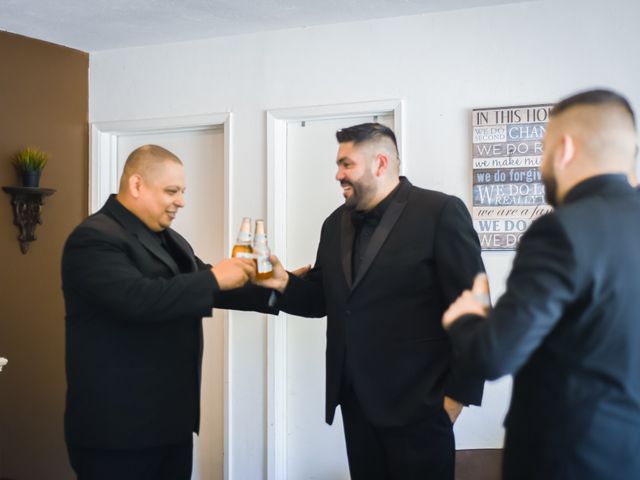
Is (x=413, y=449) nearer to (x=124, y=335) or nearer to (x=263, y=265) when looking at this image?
(x=263, y=265)

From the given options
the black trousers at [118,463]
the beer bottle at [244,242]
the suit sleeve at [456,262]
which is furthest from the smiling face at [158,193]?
the suit sleeve at [456,262]

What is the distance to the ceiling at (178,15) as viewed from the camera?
295cm

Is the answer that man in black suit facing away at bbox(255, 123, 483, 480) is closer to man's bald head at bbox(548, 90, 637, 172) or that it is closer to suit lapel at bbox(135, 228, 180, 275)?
suit lapel at bbox(135, 228, 180, 275)

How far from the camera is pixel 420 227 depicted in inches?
82.7

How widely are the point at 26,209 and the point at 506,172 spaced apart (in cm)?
231

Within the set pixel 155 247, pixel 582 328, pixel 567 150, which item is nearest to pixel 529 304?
pixel 582 328

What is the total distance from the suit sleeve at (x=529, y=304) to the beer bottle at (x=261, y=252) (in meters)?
1.04

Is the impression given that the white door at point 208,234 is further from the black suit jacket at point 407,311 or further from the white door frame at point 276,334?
the black suit jacket at point 407,311

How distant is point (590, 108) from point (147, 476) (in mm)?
1618

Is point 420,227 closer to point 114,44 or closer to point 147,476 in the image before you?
Answer: point 147,476

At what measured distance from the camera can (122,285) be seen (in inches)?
76.4

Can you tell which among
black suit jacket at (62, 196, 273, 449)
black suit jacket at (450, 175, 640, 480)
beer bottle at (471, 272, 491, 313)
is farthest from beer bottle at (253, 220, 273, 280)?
black suit jacket at (450, 175, 640, 480)

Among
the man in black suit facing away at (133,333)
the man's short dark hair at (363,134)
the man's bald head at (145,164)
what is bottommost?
the man in black suit facing away at (133,333)

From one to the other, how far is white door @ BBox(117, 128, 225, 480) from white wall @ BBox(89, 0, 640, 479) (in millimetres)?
159
